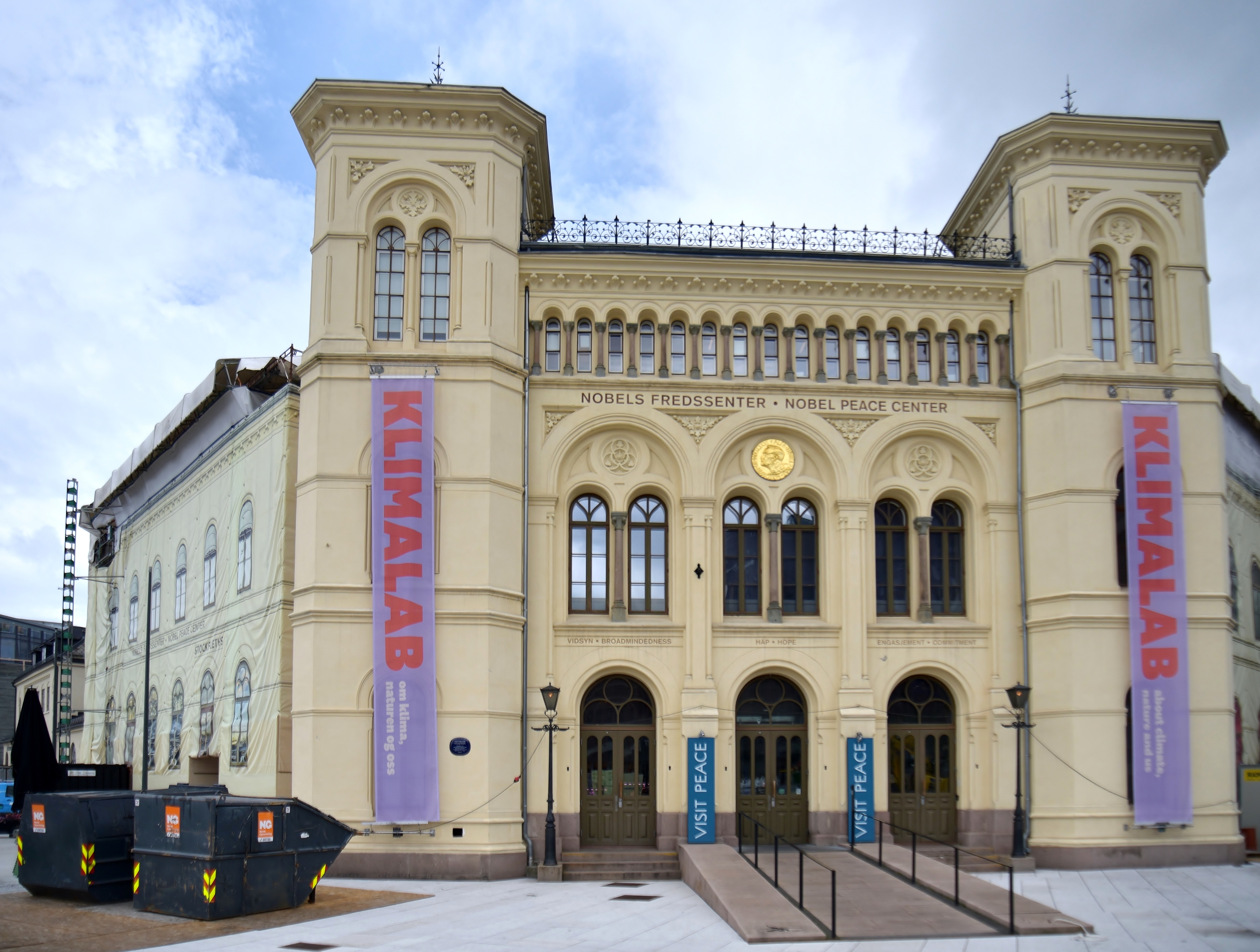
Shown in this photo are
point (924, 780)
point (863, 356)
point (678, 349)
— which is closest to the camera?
point (924, 780)

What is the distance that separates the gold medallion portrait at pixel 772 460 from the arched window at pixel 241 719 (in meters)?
12.5

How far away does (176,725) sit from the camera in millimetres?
33344

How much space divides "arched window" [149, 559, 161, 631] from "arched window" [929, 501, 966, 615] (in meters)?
22.5

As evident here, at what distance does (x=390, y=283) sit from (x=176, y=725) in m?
15.1

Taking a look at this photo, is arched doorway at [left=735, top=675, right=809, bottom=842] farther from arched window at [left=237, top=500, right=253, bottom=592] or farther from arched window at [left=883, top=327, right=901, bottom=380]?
arched window at [left=237, top=500, right=253, bottom=592]

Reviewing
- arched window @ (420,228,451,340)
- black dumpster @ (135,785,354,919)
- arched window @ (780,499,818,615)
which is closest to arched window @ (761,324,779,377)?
arched window @ (780,499,818,615)

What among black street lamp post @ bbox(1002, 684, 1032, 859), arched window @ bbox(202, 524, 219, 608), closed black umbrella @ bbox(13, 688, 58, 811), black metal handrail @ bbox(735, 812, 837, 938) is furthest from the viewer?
arched window @ bbox(202, 524, 219, 608)

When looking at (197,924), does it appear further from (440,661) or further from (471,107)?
(471,107)

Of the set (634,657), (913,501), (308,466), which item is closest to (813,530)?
(913,501)

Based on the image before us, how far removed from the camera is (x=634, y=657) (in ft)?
85.0

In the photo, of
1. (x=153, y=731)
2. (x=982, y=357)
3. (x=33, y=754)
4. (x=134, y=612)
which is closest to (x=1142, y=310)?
(x=982, y=357)

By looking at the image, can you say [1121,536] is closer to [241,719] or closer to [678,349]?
[678,349]

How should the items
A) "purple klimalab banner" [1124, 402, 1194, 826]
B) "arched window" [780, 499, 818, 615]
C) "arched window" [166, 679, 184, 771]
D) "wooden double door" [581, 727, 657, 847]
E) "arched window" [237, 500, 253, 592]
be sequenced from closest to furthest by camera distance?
"purple klimalab banner" [1124, 402, 1194, 826] → "wooden double door" [581, 727, 657, 847] → "arched window" [780, 499, 818, 615] → "arched window" [237, 500, 253, 592] → "arched window" [166, 679, 184, 771]

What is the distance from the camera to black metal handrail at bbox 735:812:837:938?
17531mm
